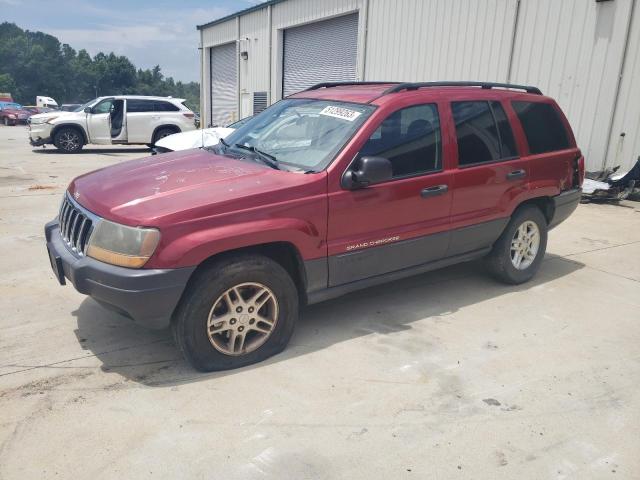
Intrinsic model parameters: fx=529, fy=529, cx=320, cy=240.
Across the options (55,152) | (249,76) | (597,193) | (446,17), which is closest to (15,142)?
(55,152)

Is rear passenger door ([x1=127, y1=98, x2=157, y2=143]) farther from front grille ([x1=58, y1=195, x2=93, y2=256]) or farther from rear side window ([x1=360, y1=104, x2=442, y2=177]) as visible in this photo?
rear side window ([x1=360, y1=104, x2=442, y2=177])

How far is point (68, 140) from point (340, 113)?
1430cm

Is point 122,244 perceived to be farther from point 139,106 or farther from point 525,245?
point 139,106

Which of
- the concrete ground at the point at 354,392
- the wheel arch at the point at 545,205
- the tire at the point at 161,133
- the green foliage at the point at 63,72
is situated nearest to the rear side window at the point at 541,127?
the wheel arch at the point at 545,205

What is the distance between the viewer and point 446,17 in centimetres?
1253

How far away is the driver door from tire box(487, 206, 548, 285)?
14.2 metres

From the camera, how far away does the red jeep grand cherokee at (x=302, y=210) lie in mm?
3062

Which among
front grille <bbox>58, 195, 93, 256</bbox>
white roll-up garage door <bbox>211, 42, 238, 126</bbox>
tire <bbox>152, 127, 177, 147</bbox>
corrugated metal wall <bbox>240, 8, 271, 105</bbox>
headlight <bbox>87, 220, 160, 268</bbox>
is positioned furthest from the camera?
white roll-up garage door <bbox>211, 42, 238, 126</bbox>

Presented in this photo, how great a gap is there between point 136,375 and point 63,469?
2.83ft

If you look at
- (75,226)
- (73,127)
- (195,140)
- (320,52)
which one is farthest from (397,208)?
(320,52)

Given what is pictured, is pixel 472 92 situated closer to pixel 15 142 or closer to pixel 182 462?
pixel 182 462

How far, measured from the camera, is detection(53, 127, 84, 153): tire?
15.7 meters

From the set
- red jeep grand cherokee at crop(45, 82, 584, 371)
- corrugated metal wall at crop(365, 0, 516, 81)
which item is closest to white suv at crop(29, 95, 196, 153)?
corrugated metal wall at crop(365, 0, 516, 81)

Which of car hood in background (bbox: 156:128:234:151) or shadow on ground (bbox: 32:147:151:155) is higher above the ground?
car hood in background (bbox: 156:128:234:151)
